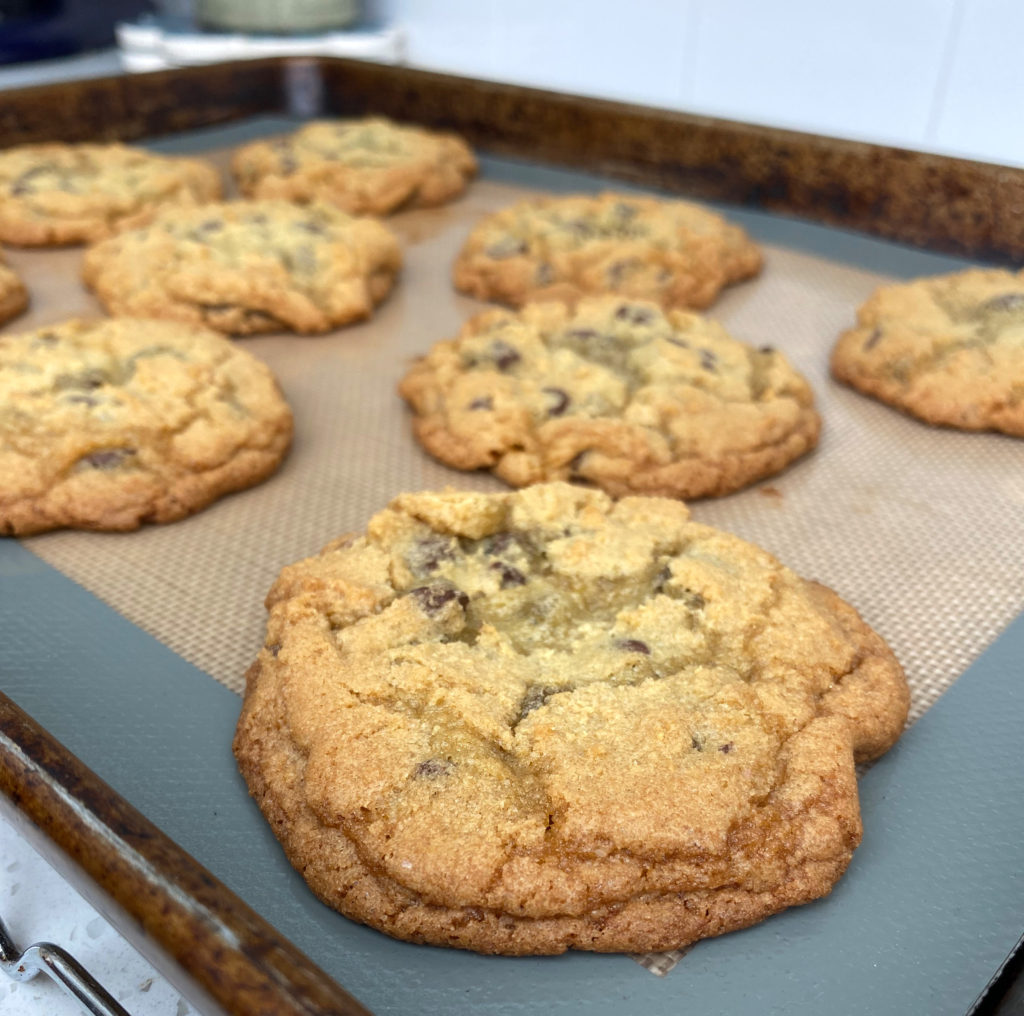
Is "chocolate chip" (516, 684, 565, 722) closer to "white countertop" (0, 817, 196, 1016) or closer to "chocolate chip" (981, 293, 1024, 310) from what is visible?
"white countertop" (0, 817, 196, 1016)

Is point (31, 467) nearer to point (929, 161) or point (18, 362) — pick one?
point (18, 362)

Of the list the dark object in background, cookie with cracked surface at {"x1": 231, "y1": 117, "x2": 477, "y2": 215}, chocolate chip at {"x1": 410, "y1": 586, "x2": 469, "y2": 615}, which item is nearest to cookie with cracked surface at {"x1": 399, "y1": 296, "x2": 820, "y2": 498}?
chocolate chip at {"x1": 410, "y1": 586, "x2": 469, "y2": 615}

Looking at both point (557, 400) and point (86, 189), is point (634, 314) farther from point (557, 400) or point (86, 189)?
point (86, 189)

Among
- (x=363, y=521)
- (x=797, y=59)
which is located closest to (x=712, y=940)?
(x=363, y=521)

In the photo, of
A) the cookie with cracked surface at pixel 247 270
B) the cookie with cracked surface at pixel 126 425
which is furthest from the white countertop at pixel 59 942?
the cookie with cracked surface at pixel 247 270

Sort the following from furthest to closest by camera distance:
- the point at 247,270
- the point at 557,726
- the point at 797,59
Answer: the point at 797,59 → the point at 247,270 → the point at 557,726

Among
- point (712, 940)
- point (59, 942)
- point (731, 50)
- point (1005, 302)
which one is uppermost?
point (731, 50)
